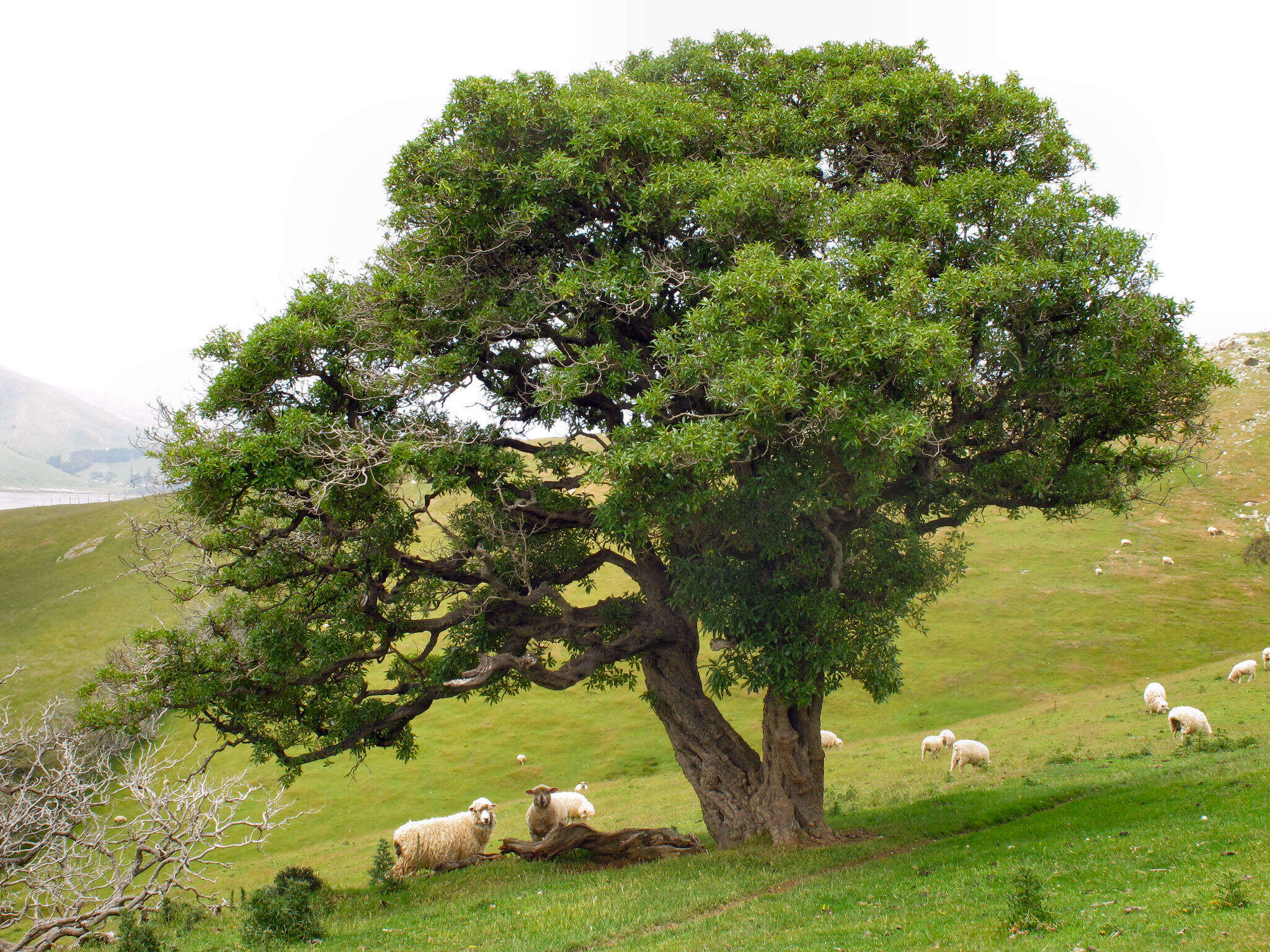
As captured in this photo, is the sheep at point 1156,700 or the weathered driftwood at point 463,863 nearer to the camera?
the weathered driftwood at point 463,863

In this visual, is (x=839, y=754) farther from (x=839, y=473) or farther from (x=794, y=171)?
(x=794, y=171)

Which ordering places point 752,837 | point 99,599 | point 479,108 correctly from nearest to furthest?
1. point 479,108
2. point 752,837
3. point 99,599

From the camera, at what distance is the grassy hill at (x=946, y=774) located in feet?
38.8

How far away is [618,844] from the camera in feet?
61.9

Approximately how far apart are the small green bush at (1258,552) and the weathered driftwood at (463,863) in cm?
5724

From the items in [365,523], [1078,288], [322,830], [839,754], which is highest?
[1078,288]

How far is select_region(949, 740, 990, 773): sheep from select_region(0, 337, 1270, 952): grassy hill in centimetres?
52

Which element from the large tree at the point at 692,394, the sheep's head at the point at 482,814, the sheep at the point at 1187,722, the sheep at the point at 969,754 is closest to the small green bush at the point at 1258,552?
the sheep at the point at 1187,722

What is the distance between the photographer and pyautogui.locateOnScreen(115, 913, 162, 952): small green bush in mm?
13070

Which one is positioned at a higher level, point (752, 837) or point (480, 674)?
point (480, 674)

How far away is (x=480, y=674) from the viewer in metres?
15.8

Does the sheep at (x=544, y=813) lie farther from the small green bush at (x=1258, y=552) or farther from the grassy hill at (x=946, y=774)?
the small green bush at (x=1258, y=552)

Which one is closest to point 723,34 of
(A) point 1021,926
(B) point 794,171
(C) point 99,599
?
(B) point 794,171

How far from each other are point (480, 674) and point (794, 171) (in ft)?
37.7
